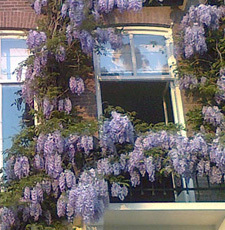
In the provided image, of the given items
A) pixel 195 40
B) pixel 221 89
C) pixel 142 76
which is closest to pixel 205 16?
pixel 195 40

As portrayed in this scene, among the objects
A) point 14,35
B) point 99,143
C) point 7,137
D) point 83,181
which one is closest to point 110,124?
point 99,143

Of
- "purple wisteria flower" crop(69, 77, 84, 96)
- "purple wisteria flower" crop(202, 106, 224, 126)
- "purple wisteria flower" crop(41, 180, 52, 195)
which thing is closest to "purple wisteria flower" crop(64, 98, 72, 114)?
"purple wisteria flower" crop(69, 77, 84, 96)

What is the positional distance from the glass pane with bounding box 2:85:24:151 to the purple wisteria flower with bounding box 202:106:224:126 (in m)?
2.73

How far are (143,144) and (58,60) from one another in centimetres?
183

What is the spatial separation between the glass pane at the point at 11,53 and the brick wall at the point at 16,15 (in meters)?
0.24

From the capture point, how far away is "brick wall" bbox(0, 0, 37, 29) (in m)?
10.5

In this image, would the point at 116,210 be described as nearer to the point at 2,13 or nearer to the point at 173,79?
the point at 173,79

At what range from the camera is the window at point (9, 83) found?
9.77 meters

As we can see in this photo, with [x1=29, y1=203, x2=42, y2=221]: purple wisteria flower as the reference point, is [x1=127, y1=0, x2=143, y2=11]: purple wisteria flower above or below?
above

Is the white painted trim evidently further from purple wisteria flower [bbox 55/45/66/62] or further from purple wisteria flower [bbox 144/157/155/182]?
purple wisteria flower [bbox 55/45/66/62]

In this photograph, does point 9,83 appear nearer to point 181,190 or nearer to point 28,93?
point 28,93

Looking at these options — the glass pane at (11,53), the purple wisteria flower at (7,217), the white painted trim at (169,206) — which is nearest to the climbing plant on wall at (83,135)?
the purple wisteria flower at (7,217)

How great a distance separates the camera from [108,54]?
10.7m

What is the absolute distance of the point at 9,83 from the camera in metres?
10.2
